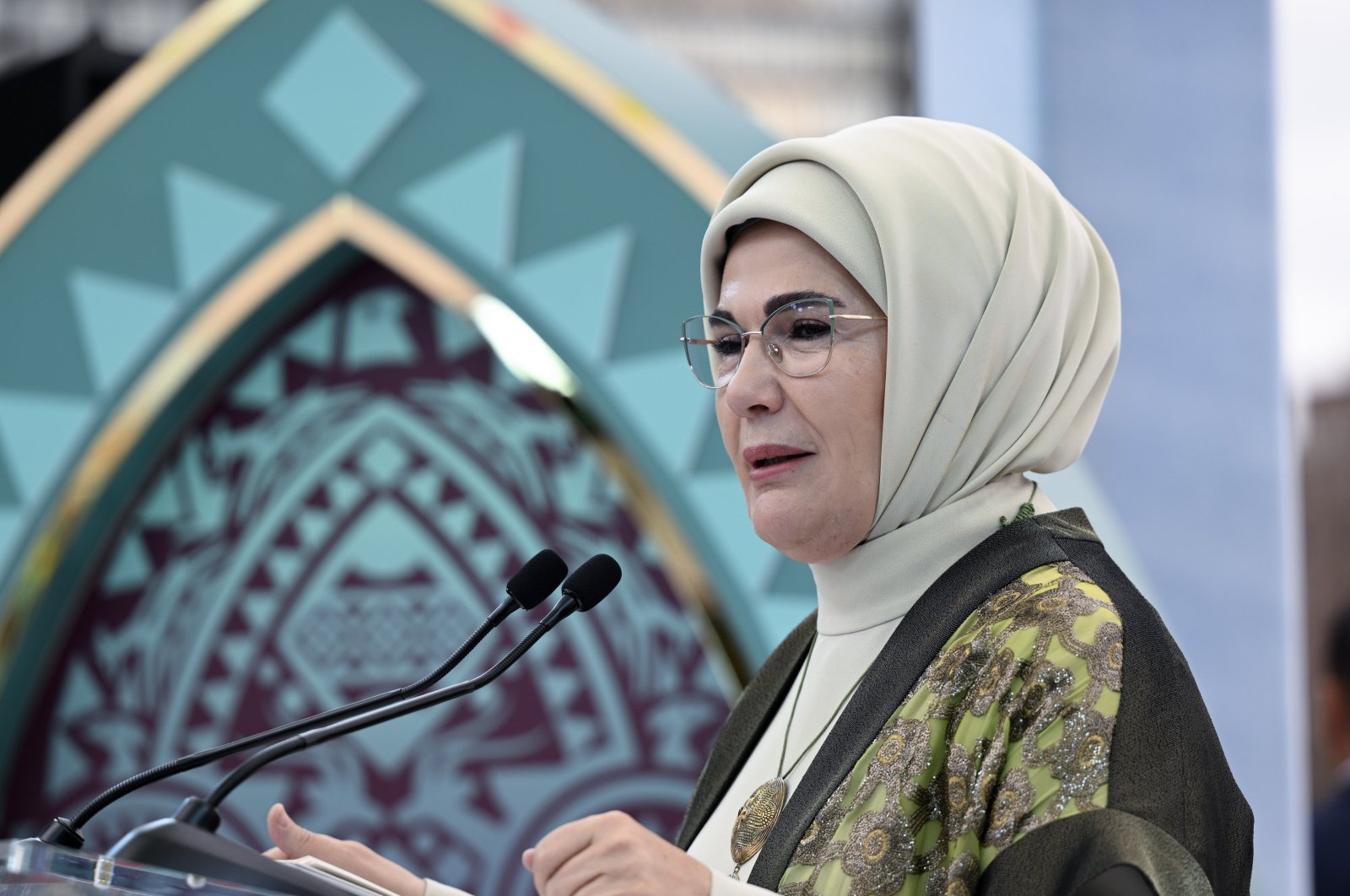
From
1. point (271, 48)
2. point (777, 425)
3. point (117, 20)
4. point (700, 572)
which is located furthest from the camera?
point (117, 20)

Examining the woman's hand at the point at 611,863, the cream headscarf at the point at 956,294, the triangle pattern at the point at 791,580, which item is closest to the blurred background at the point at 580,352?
the triangle pattern at the point at 791,580

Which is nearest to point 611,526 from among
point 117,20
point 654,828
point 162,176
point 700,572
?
point 700,572

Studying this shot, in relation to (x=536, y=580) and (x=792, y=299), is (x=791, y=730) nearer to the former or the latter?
(x=536, y=580)

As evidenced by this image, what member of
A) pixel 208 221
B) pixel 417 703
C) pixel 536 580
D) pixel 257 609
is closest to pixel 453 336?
pixel 208 221

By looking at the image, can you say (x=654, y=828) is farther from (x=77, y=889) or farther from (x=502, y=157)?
(x=77, y=889)

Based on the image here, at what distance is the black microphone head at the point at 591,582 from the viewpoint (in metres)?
1.18

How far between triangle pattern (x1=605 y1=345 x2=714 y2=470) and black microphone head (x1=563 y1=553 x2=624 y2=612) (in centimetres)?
133

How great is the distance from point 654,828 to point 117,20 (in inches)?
209

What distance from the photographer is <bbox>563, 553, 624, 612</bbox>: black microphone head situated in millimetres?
1185

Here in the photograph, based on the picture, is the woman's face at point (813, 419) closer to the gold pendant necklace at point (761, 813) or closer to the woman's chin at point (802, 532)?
the woman's chin at point (802, 532)

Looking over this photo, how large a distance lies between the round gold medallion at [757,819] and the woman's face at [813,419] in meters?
0.19

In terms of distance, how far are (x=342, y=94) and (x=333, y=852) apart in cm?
189

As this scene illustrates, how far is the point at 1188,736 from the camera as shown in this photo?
94 cm

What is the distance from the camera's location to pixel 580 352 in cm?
260
